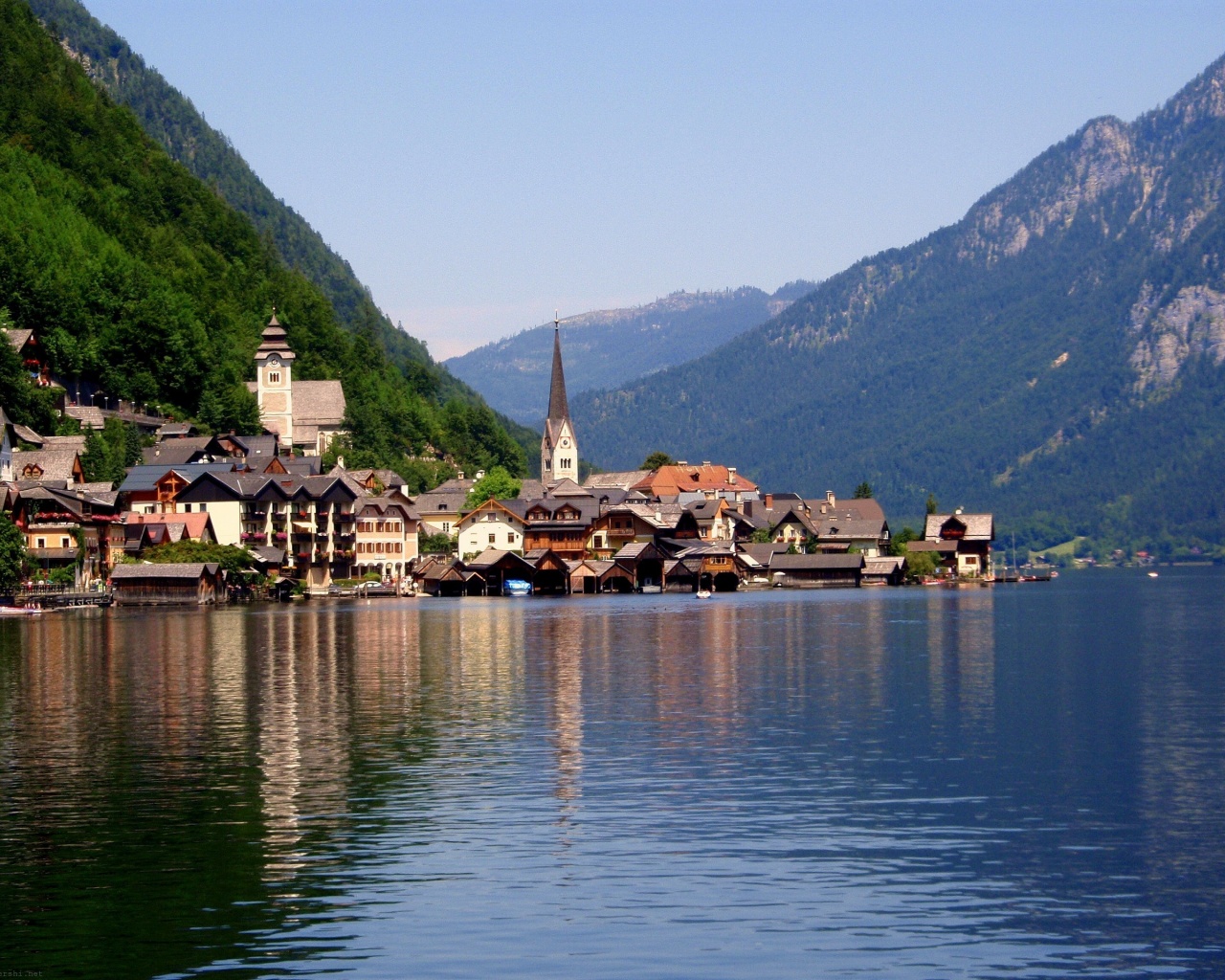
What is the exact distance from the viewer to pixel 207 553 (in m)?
126

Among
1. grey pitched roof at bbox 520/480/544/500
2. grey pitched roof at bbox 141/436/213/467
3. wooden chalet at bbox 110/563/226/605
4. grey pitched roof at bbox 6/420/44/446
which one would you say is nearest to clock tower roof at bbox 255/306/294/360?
grey pitched roof at bbox 520/480/544/500

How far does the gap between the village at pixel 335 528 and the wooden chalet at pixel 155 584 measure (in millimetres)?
124

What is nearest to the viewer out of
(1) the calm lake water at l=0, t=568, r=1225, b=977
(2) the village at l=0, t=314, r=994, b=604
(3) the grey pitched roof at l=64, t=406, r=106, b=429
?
(1) the calm lake water at l=0, t=568, r=1225, b=977

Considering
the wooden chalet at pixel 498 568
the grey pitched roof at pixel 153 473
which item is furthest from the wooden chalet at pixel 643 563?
the grey pitched roof at pixel 153 473

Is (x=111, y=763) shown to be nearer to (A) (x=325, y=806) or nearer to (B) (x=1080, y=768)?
(A) (x=325, y=806)

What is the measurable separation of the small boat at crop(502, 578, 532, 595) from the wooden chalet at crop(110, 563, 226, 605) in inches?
1404

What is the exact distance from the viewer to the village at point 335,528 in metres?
121

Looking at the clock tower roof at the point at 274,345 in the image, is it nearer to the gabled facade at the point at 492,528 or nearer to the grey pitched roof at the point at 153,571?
the gabled facade at the point at 492,528

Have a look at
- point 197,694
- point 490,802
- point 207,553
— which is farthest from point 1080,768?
point 207,553

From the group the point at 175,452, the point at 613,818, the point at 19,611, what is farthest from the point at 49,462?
the point at 613,818

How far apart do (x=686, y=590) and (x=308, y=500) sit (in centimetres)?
3620

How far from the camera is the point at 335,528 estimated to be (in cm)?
15025

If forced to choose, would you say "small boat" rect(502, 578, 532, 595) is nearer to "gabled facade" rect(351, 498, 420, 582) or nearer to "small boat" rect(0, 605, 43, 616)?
"gabled facade" rect(351, 498, 420, 582)

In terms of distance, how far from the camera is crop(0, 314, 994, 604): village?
121m
